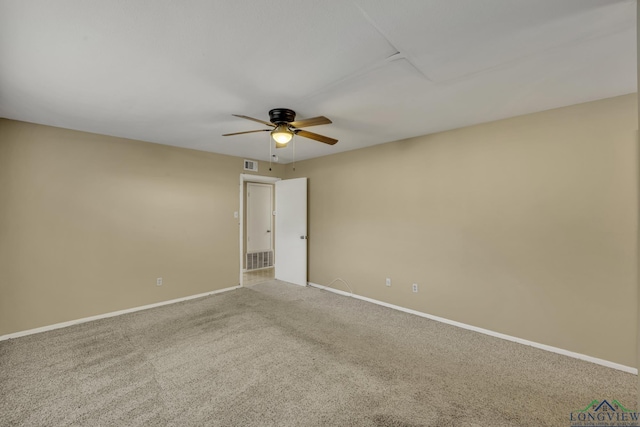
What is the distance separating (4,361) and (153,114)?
2752 millimetres

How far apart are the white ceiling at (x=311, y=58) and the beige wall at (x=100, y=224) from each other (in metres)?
0.66

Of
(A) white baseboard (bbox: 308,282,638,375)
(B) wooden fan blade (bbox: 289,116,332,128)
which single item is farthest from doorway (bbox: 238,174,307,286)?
(B) wooden fan blade (bbox: 289,116,332,128)

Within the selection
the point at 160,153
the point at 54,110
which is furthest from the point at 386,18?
the point at 160,153

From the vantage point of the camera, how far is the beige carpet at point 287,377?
5.82 ft

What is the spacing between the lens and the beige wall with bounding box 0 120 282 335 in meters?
2.90

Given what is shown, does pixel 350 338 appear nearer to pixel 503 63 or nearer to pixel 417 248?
pixel 417 248

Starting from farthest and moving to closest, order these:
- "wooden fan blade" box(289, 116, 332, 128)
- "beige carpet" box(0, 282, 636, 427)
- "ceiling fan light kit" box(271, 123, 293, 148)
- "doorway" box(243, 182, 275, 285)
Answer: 1. "doorway" box(243, 182, 275, 285)
2. "ceiling fan light kit" box(271, 123, 293, 148)
3. "wooden fan blade" box(289, 116, 332, 128)
4. "beige carpet" box(0, 282, 636, 427)

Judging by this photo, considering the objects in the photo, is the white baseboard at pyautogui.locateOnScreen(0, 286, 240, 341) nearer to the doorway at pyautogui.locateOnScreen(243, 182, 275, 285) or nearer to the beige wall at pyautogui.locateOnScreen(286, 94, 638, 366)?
the doorway at pyautogui.locateOnScreen(243, 182, 275, 285)

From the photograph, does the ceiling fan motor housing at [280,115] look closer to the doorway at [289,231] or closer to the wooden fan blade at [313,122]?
the wooden fan blade at [313,122]

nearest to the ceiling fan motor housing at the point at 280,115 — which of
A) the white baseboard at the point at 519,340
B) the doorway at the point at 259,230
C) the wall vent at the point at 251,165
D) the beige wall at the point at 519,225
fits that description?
the beige wall at the point at 519,225

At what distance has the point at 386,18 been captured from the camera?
1376 mm

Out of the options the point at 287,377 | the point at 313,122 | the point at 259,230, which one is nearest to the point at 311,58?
the point at 313,122

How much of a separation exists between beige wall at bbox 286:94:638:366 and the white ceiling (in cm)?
39

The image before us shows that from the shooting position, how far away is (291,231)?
5.18 metres
